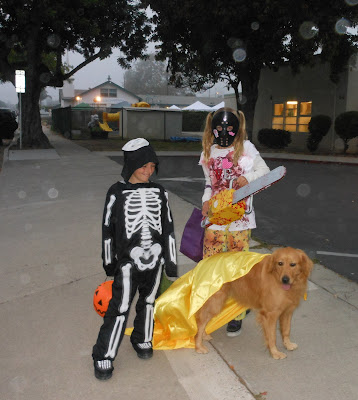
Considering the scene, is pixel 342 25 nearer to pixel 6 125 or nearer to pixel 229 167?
pixel 229 167

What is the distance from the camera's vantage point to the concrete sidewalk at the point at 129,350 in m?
2.77

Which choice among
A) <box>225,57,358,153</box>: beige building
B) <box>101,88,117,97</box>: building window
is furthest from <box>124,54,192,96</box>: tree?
<box>225,57,358,153</box>: beige building

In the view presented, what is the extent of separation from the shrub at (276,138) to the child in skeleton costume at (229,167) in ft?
65.6

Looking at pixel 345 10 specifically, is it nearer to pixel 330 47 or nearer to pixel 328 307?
pixel 330 47

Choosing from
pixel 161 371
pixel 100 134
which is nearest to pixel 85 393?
pixel 161 371

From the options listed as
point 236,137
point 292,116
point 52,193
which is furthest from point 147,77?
point 236,137

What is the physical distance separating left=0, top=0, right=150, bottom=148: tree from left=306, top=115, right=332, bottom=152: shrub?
32.1ft

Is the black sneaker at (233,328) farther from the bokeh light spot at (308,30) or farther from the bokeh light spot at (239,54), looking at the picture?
the bokeh light spot at (239,54)

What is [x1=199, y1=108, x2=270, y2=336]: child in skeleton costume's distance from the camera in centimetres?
339

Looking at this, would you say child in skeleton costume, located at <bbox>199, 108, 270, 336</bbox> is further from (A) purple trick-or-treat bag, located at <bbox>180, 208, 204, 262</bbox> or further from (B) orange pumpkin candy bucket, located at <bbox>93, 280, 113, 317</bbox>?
(B) orange pumpkin candy bucket, located at <bbox>93, 280, 113, 317</bbox>

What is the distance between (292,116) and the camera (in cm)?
2384

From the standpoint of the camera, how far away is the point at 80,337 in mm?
3459

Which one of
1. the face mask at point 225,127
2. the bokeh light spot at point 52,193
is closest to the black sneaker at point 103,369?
the face mask at point 225,127

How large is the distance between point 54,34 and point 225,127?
20.2m
